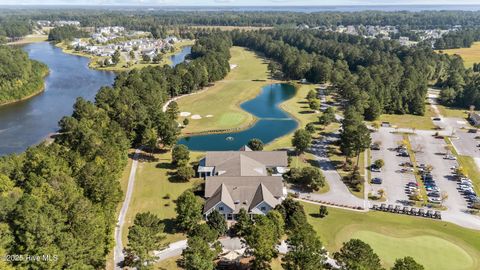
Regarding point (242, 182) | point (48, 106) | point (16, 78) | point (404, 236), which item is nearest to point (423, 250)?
point (404, 236)

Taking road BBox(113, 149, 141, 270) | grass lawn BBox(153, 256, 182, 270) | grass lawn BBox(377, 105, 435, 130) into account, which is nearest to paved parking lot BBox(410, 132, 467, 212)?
grass lawn BBox(377, 105, 435, 130)

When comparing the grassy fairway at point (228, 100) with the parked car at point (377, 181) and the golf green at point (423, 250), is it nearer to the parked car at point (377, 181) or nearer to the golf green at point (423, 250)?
the parked car at point (377, 181)

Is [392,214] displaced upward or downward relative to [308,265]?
downward

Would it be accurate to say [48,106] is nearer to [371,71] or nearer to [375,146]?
[375,146]

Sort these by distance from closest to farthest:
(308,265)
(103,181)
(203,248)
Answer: (308,265)
(203,248)
(103,181)

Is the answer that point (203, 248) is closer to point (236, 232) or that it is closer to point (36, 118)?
point (236, 232)

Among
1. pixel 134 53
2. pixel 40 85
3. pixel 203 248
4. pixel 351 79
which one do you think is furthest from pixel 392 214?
pixel 134 53

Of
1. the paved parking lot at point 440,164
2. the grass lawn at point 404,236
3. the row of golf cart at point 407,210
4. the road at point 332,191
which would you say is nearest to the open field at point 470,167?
the paved parking lot at point 440,164
